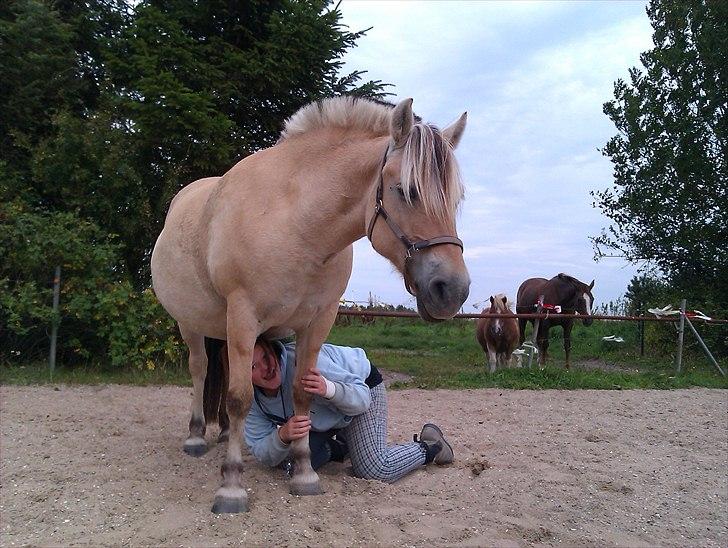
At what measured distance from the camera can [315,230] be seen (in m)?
2.76

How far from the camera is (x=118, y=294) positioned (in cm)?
699

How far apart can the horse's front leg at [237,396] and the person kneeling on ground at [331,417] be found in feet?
0.93

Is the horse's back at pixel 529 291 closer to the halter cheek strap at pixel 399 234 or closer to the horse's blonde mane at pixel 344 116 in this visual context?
the horse's blonde mane at pixel 344 116

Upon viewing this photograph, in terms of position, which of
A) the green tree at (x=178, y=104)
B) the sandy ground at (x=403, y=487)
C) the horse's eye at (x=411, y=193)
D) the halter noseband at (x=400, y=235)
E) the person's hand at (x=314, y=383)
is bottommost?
the sandy ground at (x=403, y=487)

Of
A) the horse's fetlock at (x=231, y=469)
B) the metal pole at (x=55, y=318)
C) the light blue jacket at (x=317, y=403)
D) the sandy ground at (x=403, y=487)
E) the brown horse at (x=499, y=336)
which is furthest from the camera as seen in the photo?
the brown horse at (x=499, y=336)

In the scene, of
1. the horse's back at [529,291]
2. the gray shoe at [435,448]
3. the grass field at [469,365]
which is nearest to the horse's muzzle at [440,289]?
the gray shoe at [435,448]

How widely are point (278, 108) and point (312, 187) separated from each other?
6053mm

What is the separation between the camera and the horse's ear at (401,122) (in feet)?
8.04

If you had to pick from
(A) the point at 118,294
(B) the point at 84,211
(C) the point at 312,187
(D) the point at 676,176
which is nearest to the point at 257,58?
(B) the point at 84,211

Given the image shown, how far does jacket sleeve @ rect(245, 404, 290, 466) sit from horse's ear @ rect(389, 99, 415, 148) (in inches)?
72.4

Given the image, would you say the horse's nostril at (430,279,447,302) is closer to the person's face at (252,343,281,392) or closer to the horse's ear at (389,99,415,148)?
the horse's ear at (389,99,415,148)

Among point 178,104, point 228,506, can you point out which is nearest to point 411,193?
point 228,506

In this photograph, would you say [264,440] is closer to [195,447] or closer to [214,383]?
[195,447]

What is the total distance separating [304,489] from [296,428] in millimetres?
321
